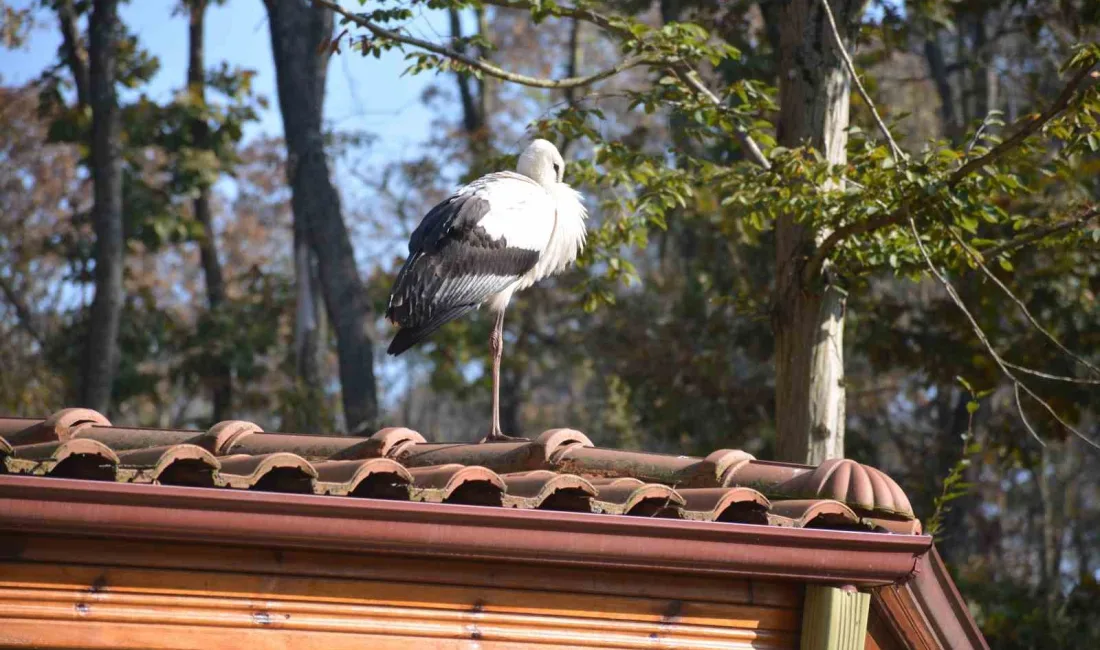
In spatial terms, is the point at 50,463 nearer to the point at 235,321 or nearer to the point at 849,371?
the point at 235,321

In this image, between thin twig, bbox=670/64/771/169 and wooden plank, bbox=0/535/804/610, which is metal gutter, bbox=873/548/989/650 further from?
thin twig, bbox=670/64/771/169

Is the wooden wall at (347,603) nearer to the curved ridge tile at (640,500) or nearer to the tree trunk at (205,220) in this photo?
the curved ridge tile at (640,500)

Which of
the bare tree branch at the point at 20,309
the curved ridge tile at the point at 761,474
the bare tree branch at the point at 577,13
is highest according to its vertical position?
the bare tree branch at the point at 20,309

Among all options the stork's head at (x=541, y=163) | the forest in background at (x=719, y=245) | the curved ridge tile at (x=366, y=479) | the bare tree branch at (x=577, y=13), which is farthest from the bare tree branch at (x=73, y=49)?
the curved ridge tile at (x=366, y=479)

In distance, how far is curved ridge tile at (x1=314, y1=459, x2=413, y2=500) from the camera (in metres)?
3.31

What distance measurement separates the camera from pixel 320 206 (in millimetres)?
14453

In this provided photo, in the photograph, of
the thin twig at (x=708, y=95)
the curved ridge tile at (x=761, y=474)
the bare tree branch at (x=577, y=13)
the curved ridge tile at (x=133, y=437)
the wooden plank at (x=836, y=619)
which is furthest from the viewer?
the thin twig at (x=708, y=95)

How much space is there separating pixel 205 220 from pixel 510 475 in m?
16.5

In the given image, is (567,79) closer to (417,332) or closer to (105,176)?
(417,332)

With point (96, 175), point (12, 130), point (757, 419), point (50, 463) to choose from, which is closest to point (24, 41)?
point (96, 175)

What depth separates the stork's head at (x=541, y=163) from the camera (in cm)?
715

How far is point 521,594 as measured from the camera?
3584 millimetres

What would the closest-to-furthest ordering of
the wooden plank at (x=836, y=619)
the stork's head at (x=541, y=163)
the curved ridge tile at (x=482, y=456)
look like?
the wooden plank at (x=836, y=619), the curved ridge tile at (x=482, y=456), the stork's head at (x=541, y=163)

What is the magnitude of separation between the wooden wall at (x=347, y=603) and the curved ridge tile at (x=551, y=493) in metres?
0.20
